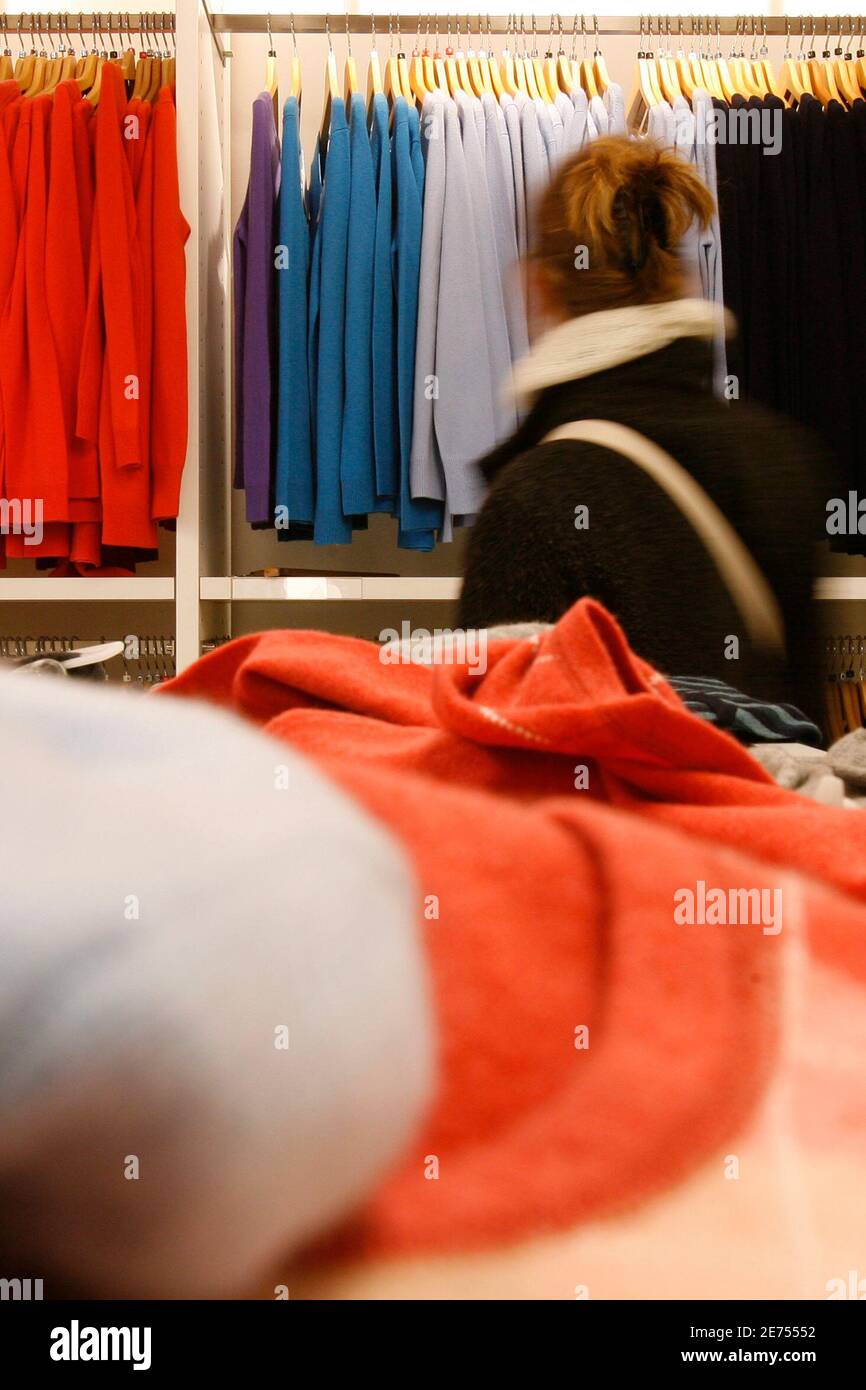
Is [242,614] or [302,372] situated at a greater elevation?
[302,372]

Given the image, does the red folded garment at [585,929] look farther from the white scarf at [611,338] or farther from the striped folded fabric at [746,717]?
the white scarf at [611,338]

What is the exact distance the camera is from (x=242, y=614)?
99.5 inches

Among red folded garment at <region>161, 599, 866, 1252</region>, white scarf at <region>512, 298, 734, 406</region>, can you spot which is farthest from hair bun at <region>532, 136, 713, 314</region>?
red folded garment at <region>161, 599, 866, 1252</region>

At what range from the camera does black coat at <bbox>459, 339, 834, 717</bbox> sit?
847mm

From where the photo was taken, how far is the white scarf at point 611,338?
979 millimetres

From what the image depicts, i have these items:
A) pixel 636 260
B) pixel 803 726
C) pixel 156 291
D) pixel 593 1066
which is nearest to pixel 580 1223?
pixel 593 1066

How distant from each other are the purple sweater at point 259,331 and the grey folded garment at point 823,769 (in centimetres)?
154

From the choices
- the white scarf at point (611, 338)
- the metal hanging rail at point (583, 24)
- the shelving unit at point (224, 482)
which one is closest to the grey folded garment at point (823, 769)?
the white scarf at point (611, 338)

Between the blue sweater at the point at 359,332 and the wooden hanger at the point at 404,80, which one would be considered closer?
the blue sweater at the point at 359,332

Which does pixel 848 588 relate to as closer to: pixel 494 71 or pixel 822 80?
pixel 822 80

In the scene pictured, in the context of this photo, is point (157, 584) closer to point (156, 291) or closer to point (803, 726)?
point (156, 291)

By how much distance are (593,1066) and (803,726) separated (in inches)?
13.9

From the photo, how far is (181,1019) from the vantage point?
297 mm

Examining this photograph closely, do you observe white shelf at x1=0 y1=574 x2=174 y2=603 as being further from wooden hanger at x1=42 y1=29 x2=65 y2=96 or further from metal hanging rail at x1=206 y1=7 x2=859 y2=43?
metal hanging rail at x1=206 y1=7 x2=859 y2=43
